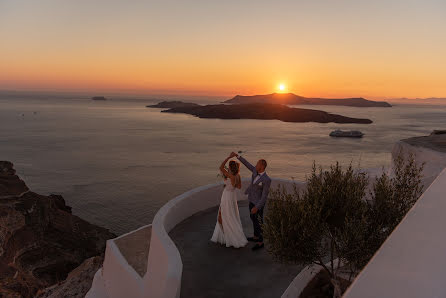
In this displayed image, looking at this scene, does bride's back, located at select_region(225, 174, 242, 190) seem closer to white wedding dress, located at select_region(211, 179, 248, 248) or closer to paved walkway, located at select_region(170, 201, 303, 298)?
white wedding dress, located at select_region(211, 179, 248, 248)

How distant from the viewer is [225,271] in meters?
7.62

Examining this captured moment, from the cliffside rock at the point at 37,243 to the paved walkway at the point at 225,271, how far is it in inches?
825

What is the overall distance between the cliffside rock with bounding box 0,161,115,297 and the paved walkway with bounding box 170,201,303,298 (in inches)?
825

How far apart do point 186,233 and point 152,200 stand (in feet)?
133

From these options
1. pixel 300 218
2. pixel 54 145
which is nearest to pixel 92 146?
pixel 54 145

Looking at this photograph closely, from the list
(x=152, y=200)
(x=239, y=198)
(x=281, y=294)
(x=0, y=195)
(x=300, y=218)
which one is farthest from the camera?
(x=152, y=200)

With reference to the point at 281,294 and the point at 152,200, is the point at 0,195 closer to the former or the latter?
the point at 152,200

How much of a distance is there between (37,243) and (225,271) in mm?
25337

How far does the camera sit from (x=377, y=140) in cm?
11425

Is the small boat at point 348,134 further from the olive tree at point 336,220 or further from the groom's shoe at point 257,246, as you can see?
the olive tree at point 336,220

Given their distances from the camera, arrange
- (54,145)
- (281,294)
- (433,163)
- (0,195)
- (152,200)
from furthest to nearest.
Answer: (54,145) → (152,200) → (0,195) → (433,163) → (281,294)

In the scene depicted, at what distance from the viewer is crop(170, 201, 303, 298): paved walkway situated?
22.7 feet

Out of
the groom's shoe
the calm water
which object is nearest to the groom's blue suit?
the groom's shoe

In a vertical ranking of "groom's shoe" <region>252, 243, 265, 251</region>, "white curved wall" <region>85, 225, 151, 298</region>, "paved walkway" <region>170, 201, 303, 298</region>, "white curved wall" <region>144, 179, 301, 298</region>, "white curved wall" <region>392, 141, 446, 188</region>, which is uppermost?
"white curved wall" <region>392, 141, 446, 188</region>
